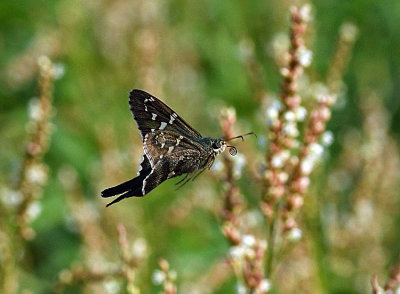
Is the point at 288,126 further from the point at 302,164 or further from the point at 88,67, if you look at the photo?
the point at 88,67

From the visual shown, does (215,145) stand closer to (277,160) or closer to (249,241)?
(277,160)

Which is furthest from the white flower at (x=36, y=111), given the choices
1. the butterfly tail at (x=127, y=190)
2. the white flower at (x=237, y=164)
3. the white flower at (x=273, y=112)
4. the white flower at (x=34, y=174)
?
the white flower at (x=273, y=112)

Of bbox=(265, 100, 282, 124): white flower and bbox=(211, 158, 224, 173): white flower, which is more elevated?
bbox=(265, 100, 282, 124): white flower

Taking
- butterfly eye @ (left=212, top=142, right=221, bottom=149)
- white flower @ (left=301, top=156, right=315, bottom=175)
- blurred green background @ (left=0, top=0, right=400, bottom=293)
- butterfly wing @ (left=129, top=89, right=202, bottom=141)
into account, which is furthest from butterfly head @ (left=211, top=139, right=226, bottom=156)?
blurred green background @ (left=0, top=0, right=400, bottom=293)

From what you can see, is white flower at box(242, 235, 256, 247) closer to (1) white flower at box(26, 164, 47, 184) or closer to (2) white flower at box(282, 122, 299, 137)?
(2) white flower at box(282, 122, 299, 137)

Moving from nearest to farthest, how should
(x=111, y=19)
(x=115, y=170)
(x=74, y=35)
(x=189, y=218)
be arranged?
(x=115, y=170) < (x=189, y=218) < (x=74, y=35) < (x=111, y=19)

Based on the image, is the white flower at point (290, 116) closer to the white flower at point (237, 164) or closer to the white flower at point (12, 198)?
the white flower at point (237, 164)

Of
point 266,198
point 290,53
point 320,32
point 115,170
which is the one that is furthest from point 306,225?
point 320,32
